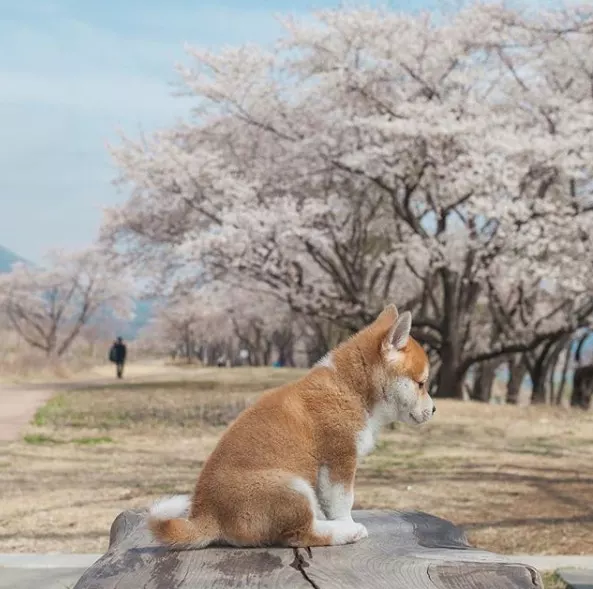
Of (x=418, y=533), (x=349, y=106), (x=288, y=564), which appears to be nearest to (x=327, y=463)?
(x=288, y=564)

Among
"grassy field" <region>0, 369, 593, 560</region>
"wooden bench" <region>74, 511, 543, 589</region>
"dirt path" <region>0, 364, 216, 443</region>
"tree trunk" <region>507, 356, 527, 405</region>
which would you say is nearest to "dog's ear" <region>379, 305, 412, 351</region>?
"wooden bench" <region>74, 511, 543, 589</region>

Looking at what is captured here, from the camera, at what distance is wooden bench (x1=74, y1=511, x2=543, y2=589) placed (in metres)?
2.32

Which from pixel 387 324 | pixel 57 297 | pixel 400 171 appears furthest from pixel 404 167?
pixel 57 297

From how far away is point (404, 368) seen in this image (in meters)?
2.76

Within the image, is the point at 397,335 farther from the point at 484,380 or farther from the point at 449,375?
the point at 484,380

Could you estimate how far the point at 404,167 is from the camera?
18734mm

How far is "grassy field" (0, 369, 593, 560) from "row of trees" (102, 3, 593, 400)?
3622mm

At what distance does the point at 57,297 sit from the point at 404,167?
116ft

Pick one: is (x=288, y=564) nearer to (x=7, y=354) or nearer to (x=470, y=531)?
(x=470, y=531)

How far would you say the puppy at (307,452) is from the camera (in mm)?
2605

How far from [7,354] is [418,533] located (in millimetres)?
35428

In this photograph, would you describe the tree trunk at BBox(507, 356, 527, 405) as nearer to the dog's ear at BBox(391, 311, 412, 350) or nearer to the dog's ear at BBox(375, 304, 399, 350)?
the dog's ear at BBox(375, 304, 399, 350)

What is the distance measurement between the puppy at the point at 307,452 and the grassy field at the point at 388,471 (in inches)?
134

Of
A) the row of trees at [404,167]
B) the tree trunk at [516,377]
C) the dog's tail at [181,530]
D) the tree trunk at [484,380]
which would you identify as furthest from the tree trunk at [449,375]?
the dog's tail at [181,530]
